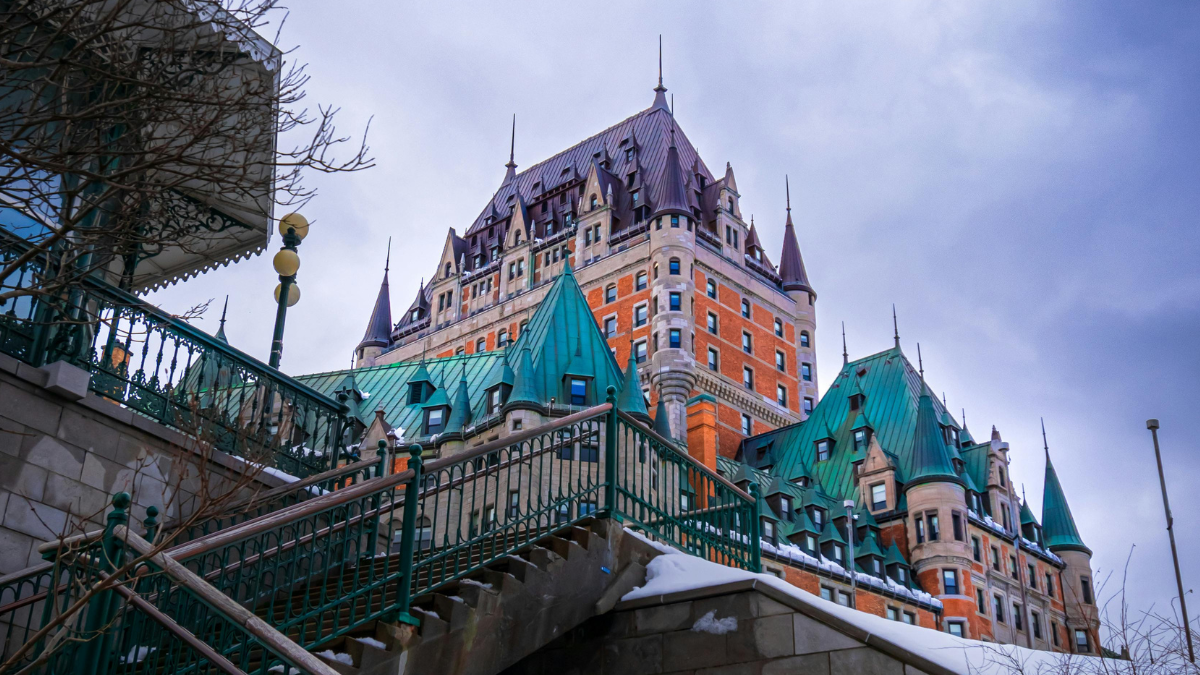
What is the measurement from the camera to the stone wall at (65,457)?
870cm

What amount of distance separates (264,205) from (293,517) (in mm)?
7701

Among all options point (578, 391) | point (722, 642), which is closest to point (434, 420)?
point (578, 391)

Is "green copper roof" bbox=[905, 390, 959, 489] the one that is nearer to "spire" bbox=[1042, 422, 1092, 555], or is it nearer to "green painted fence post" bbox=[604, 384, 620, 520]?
"spire" bbox=[1042, 422, 1092, 555]

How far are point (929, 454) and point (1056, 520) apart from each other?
1567 centimetres

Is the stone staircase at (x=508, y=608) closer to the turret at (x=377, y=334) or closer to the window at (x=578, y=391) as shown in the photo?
the window at (x=578, y=391)

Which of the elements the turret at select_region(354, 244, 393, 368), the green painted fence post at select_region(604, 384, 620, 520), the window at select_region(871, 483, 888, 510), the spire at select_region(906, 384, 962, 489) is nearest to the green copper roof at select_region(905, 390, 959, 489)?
the spire at select_region(906, 384, 962, 489)

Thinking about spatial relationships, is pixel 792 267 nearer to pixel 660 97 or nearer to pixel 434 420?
pixel 660 97

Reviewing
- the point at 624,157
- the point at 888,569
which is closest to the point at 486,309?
the point at 624,157

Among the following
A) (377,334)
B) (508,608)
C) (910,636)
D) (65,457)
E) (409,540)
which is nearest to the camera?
(409,540)

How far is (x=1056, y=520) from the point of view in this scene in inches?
2972

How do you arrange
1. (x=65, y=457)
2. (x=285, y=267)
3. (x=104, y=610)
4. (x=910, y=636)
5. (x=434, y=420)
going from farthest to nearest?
(x=434, y=420) < (x=285, y=267) < (x=65, y=457) < (x=910, y=636) < (x=104, y=610)

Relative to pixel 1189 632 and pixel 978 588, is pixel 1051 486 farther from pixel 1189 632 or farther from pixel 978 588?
pixel 1189 632

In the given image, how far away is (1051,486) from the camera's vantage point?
254 feet

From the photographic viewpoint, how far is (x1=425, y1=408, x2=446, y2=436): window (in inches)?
1917
